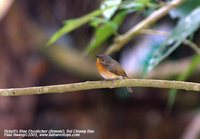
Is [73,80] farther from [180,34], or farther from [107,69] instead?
[107,69]

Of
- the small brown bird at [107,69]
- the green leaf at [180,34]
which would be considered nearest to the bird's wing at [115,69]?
the small brown bird at [107,69]

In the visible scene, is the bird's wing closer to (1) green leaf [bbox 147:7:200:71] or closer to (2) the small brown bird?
(2) the small brown bird

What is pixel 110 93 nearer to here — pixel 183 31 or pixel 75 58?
pixel 75 58

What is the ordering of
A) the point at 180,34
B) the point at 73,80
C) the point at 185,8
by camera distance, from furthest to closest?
the point at 73,80 < the point at 185,8 < the point at 180,34

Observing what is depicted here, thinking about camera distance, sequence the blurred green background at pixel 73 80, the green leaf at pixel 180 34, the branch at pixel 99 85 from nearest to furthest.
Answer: the branch at pixel 99 85, the green leaf at pixel 180 34, the blurred green background at pixel 73 80

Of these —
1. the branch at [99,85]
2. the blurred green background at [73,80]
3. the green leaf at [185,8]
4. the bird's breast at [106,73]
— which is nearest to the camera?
the branch at [99,85]

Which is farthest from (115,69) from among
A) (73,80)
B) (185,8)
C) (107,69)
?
(73,80)

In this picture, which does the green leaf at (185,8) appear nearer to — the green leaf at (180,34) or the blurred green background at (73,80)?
the green leaf at (180,34)

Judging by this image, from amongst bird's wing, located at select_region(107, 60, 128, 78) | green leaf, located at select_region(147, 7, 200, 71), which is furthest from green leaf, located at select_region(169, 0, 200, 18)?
bird's wing, located at select_region(107, 60, 128, 78)

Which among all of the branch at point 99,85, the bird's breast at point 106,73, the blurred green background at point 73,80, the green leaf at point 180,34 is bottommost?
the branch at point 99,85

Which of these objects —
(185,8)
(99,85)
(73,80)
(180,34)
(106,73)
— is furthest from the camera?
(73,80)

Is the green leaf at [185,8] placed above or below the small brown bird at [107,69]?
above
